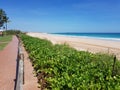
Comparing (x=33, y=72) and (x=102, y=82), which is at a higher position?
(x=102, y=82)

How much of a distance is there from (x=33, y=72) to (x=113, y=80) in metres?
4.79

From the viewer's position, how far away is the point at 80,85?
5.23 metres

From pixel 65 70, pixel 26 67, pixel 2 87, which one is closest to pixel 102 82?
pixel 65 70

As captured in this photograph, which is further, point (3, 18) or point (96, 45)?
point (3, 18)

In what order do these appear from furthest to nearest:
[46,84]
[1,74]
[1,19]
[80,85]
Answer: [1,19] < [1,74] < [46,84] < [80,85]

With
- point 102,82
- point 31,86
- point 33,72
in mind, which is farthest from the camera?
point 33,72

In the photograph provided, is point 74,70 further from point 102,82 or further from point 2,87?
point 2,87

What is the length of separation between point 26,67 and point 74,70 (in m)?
4.54

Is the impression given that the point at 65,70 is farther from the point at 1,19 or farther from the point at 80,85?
the point at 1,19

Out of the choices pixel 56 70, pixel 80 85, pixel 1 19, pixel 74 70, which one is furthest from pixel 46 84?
pixel 1 19

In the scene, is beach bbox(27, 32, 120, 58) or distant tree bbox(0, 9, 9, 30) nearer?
beach bbox(27, 32, 120, 58)

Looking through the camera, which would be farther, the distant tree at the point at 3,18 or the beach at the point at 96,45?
the distant tree at the point at 3,18

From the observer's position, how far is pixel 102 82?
220 inches

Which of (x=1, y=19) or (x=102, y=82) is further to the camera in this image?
(x=1, y=19)
